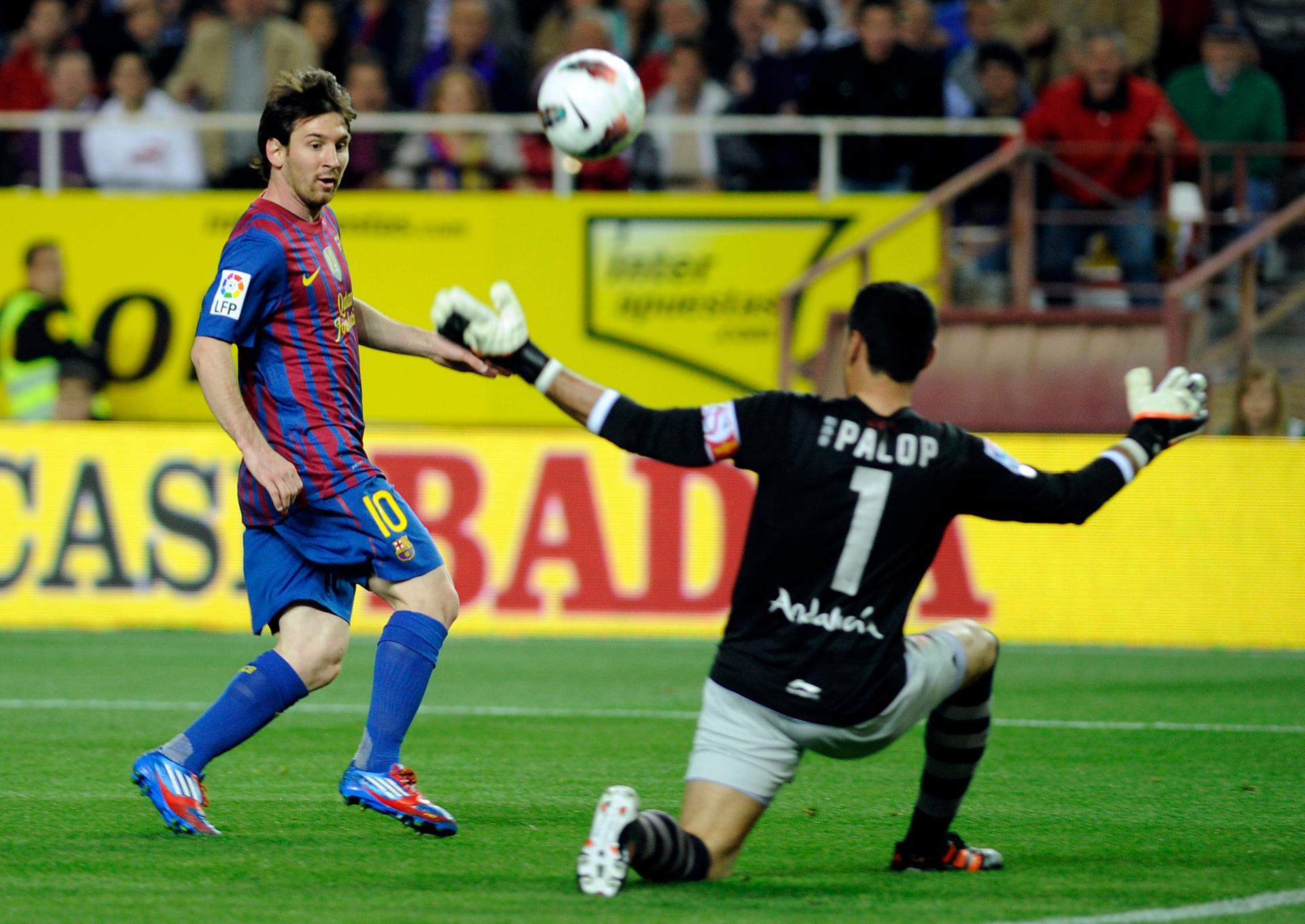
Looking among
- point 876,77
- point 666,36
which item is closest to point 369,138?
point 666,36

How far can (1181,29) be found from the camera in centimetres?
1517

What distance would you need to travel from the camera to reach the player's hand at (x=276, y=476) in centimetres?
551

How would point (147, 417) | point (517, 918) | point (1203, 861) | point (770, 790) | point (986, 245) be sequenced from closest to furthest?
1. point (517, 918)
2. point (770, 790)
3. point (1203, 861)
4. point (986, 245)
5. point (147, 417)

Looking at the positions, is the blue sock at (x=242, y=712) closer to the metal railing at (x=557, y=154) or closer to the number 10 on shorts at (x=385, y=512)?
the number 10 on shorts at (x=385, y=512)

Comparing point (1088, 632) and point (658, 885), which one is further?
point (1088, 632)

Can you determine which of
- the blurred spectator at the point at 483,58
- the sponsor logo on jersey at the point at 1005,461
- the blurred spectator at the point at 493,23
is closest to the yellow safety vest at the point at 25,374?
the blurred spectator at the point at 483,58

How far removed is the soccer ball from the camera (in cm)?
616

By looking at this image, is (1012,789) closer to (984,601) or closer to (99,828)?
(99,828)

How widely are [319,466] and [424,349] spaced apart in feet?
1.62

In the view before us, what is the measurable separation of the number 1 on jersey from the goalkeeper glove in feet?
2.68

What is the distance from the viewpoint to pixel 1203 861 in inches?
215

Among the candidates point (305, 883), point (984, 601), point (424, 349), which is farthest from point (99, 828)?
point (984, 601)


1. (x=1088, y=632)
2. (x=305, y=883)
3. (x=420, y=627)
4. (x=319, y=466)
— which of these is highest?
(x=319, y=466)

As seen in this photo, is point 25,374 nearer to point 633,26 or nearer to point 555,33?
point 555,33
